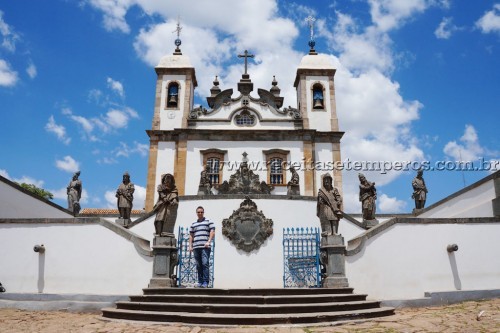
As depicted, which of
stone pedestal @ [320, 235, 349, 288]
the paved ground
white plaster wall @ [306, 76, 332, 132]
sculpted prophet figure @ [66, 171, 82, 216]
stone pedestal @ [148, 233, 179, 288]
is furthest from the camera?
white plaster wall @ [306, 76, 332, 132]

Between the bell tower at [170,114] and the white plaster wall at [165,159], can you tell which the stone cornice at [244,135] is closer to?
the bell tower at [170,114]

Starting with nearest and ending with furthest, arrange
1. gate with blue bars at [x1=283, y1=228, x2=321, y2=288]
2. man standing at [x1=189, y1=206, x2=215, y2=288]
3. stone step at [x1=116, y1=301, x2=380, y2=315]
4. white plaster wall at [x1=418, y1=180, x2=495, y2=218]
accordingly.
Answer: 1. stone step at [x1=116, y1=301, x2=380, y2=315]
2. man standing at [x1=189, y1=206, x2=215, y2=288]
3. gate with blue bars at [x1=283, y1=228, x2=321, y2=288]
4. white plaster wall at [x1=418, y1=180, x2=495, y2=218]

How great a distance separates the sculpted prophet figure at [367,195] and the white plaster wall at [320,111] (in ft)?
35.9

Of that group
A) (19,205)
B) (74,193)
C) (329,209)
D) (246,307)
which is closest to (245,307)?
(246,307)

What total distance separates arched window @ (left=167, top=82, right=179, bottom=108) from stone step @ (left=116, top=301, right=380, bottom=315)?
61.6 ft

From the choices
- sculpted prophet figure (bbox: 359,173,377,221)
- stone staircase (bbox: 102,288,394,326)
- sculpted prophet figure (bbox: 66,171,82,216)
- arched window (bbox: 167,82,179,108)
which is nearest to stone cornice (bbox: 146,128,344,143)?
arched window (bbox: 167,82,179,108)

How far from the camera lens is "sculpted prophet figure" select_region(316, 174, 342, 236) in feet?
29.4

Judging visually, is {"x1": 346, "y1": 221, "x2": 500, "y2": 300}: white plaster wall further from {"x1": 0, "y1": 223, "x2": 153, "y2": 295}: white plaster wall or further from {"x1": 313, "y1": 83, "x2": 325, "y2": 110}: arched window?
{"x1": 313, "y1": 83, "x2": 325, "y2": 110}: arched window

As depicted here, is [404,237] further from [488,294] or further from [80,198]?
[80,198]

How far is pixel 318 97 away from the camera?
25328 mm

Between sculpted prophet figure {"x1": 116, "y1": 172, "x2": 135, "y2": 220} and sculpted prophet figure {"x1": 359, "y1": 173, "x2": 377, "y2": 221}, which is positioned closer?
sculpted prophet figure {"x1": 359, "y1": 173, "x2": 377, "y2": 221}

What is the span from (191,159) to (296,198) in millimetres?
9968

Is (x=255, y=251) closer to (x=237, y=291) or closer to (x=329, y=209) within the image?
(x=329, y=209)

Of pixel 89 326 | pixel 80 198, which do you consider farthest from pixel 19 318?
pixel 80 198
